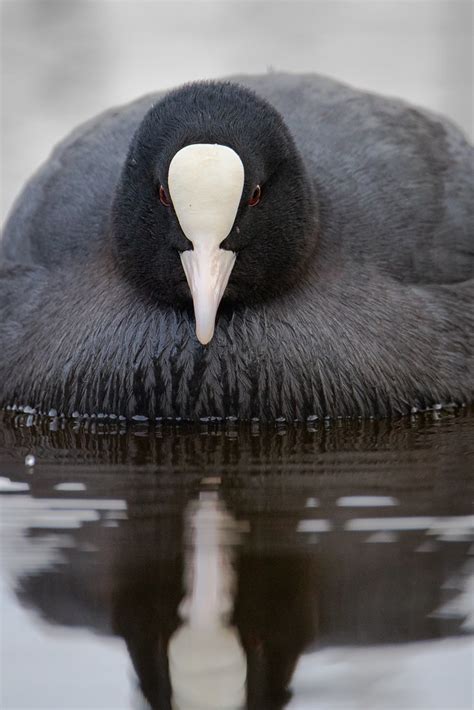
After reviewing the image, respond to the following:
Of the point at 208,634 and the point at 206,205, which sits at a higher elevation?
the point at 206,205

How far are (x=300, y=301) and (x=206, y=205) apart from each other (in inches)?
31.4

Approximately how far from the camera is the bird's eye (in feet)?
19.4

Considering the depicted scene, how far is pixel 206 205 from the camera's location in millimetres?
5672

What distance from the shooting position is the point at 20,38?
48.1 feet

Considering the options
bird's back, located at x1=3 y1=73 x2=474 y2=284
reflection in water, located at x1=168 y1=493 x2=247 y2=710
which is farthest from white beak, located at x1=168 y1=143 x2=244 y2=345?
reflection in water, located at x1=168 y1=493 x2=247 y2=710

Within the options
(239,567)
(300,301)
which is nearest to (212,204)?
(300,301)

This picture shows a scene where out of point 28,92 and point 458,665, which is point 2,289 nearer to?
point 458,665

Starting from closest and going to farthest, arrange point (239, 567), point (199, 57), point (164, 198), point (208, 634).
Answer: point (208, 634) < point (239, 567) < point (164, 198) < point (199, 57)

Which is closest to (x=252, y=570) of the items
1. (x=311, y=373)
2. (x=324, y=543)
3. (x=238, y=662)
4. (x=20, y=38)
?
(x=324, y=543)

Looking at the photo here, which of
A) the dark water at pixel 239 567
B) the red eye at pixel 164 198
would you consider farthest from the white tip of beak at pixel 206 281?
the dark water at pixel 239 567

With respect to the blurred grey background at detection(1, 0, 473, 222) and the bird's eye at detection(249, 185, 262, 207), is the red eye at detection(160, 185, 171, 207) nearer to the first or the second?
the bird's eye at detection(249, 185, 262, 207)

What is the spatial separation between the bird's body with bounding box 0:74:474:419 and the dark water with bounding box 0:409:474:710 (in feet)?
0.61

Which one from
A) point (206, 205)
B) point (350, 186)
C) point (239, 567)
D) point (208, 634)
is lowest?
point (208, 634)

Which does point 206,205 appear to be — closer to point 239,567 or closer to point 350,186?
point 350,186
